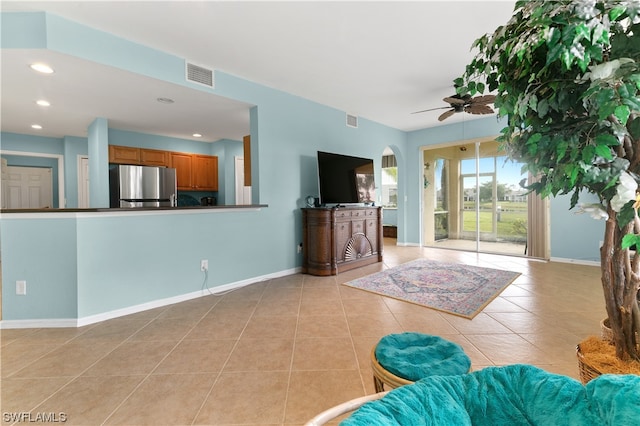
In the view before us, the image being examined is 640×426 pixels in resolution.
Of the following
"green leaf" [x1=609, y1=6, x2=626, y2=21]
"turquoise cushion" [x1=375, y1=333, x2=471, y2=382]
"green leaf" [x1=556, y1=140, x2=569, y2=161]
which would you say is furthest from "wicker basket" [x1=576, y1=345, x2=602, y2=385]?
"green leaf" [x1=609, y1=6, x2=626, y2=21]

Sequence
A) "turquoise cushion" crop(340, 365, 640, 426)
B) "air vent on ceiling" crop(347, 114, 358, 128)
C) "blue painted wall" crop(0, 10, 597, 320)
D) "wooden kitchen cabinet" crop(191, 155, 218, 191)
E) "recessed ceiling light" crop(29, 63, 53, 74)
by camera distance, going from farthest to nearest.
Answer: "wooden kitchen cabinet" crop(191, 155, 218, 191)
"air vent on ceiling" crop(347, 114, 358, 128)
"recessed ceiling light" crop(29, 63, 53, 74)
"blue painted wall" crop(0, 10, 597, 320)
"turquoise cushion" crop(340, 365, 640, 426)

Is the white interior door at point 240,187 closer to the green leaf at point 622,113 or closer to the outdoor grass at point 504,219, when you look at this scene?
the outdoor grass at point 504,219

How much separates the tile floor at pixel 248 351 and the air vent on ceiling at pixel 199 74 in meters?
2.50

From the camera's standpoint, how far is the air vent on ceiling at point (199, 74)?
3.11 m

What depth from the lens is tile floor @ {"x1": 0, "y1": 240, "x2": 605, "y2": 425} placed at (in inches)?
59.4

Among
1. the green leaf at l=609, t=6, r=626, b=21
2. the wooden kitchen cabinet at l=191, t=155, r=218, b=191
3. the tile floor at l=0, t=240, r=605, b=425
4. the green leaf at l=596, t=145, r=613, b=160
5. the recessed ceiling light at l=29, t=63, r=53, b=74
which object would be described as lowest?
the tile floor at l=0, t=240, r=605, b=425

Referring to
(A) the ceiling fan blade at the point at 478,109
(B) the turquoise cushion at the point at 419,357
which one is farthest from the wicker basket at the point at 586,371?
(A) the ceiling fan blade at the point at 478,109

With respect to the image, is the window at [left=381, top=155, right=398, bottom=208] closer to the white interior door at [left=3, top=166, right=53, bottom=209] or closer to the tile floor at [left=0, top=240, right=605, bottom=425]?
the tile floor at [left=0, top=240, right=605, bottom=425]

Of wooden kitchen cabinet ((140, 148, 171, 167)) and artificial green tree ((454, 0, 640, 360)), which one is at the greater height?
wooden kitchen cabinet ((140, 148, 171, 167))

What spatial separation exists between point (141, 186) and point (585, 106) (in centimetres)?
580

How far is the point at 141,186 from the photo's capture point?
502 centimetres

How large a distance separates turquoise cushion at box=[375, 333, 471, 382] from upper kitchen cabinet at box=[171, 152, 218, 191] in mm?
5845

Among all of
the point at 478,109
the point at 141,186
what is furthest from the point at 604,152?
the point at 141,186

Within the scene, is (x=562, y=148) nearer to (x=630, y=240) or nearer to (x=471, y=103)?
(x=630, y=240)
